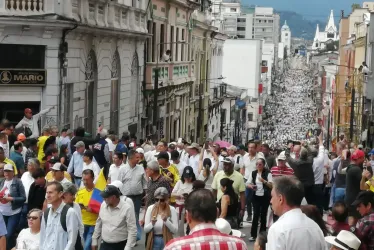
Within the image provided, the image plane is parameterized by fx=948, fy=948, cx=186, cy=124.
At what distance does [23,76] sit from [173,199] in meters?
11.5

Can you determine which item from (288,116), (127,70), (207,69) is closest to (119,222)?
(127,70)

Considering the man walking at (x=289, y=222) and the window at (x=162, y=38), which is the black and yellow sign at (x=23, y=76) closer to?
the man walking at (x=289, y=222)

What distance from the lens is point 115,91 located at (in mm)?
34312

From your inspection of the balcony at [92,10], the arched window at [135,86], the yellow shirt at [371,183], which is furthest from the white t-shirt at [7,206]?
the arched window at [135,86]

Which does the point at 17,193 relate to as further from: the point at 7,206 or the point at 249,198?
the point at 249,198

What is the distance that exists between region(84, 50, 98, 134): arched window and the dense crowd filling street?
7.12 m

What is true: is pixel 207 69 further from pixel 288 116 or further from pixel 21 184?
pixel 288 116

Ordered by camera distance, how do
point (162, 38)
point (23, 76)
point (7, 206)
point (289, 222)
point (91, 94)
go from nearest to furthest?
point (289, 222) < point (7, 206) < point (23, 76) < point (91, 94) < point (162, 38)

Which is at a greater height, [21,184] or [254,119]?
[21,184]

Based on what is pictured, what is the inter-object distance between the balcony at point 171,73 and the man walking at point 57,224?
99.9 ft

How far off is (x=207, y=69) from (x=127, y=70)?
30437mm

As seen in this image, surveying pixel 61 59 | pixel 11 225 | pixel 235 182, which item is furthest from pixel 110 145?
pixel 11 225

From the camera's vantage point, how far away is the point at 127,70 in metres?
36.3

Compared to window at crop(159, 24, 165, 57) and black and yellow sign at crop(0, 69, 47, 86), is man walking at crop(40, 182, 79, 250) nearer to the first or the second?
black and yellow sign at crop(0, 69, 47, 86)
